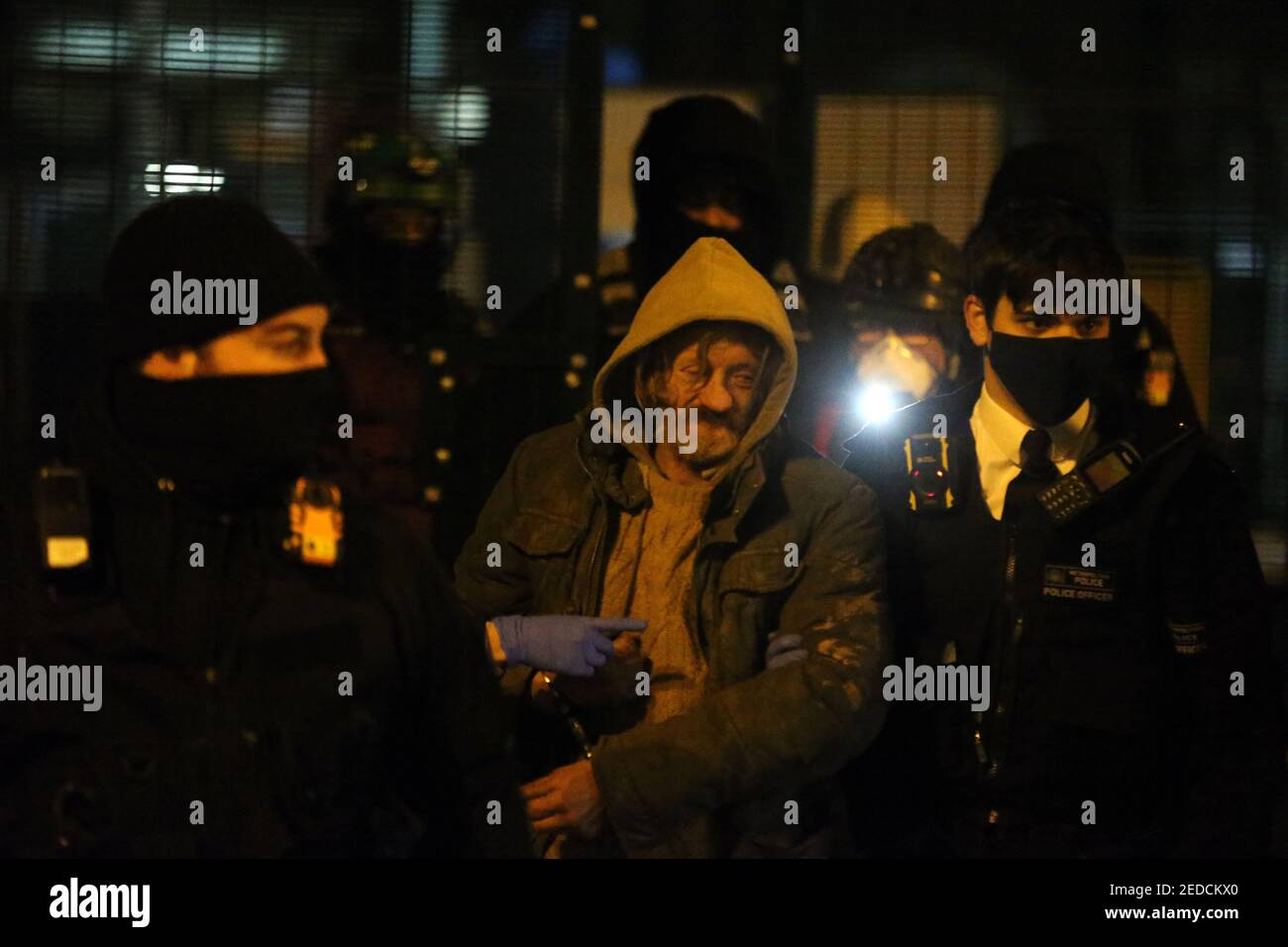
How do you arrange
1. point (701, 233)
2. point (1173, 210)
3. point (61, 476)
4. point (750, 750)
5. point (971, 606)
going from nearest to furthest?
point (61, 476)
point (750, 750)
point (971, 606)
point (701, 233)
point (1173, 210)

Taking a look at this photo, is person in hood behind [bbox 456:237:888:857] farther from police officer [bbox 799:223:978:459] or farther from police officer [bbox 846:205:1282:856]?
police officer [bbox 799:223:978:459]

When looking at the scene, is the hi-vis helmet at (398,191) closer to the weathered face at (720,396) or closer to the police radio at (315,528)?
the weathered face at (720,396)

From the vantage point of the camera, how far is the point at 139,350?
327 centimetres

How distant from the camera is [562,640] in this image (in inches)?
148

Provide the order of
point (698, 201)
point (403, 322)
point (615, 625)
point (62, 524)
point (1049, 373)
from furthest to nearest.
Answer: point (403, 322)
point (698, 201)
point (1049, 373)
point (615, 625)
point (62, 524)

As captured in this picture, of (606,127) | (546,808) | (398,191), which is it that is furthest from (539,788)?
(606,127)

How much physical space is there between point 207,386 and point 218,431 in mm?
89

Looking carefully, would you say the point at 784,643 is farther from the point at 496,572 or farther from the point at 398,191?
the point at 398,191

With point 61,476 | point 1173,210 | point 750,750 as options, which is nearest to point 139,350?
point 61,476

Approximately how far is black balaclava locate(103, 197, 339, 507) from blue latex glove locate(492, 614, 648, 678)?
721mm

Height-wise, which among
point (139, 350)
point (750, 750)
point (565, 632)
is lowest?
point (750, 750)
